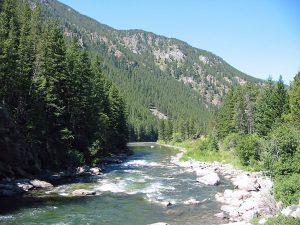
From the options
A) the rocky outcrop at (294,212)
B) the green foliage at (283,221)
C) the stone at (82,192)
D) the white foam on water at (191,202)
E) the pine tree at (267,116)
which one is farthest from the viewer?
the pine tree at (267,116)

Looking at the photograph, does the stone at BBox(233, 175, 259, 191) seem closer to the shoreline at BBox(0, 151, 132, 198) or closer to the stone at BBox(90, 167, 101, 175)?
the shoreline at BBox(0, 151, 132, 198)

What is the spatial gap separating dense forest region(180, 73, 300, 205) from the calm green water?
727 centimetres

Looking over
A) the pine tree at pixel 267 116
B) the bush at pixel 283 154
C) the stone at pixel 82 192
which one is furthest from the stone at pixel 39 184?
the pine tree at pixel 267 116

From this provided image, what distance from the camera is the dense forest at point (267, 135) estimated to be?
42.2m

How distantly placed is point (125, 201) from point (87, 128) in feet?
103

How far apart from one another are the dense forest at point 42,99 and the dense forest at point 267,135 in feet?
86.5

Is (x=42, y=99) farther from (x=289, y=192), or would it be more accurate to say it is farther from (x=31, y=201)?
(x=289, y=192)

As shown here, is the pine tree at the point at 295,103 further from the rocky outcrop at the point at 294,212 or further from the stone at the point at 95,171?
the rocky outcrop at the point at 294,212

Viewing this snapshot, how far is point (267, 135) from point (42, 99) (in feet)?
131

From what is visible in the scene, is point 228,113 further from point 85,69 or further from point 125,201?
point 125,201

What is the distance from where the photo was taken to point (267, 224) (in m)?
23.5

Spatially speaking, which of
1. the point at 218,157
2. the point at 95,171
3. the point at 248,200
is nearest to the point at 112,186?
the point at 95,171

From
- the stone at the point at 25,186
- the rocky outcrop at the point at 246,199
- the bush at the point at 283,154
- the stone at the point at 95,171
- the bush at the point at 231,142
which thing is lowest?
the stone at the point at 95,171

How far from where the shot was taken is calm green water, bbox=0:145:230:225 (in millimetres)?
33281
